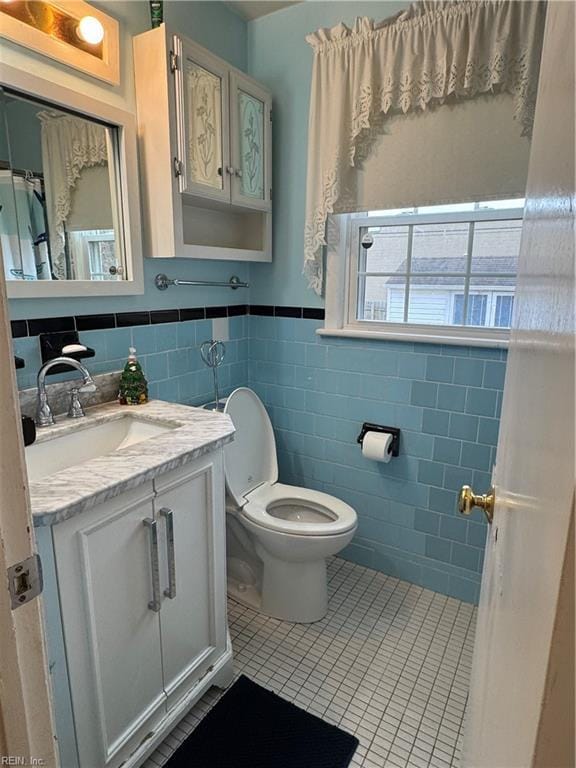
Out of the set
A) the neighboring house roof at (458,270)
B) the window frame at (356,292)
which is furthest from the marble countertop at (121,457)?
the neighboring house roof at (458,270)

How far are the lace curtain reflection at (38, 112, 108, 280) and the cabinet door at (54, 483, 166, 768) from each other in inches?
33.2

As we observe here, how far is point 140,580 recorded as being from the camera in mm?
1172

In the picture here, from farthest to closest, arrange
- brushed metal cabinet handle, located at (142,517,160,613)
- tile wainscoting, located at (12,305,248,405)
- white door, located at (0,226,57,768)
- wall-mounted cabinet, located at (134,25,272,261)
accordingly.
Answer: wall-mounted cabinet, located at (134,25,272,261)
tile wainscoting, located at (12,305,248,405)
brushed metal cabinet handle, located at (142,517,160,613)
white door, located at (0,226,57,768)

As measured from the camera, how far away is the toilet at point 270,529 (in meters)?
1.71

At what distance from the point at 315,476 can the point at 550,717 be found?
2000mm

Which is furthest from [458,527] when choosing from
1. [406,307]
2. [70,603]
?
[70,603]

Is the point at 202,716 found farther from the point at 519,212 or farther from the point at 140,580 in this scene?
the point at 519,212

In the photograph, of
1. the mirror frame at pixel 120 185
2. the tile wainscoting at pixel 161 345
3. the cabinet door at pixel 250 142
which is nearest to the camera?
the mirror frame at pixel 120 185

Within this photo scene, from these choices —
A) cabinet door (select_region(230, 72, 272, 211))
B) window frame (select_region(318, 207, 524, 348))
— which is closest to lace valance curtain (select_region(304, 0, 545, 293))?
window frame (select_region(318, 207, 524, 348))

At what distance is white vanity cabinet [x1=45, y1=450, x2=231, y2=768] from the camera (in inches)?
40.1

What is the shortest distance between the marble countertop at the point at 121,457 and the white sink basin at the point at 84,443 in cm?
2

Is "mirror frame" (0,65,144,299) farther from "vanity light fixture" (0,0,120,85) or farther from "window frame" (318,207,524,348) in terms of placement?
"window frame" (318,207,524,348)

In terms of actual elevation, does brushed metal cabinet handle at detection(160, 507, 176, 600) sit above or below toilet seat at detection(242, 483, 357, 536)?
above

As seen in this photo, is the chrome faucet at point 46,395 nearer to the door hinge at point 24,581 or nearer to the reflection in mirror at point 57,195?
the reflection in mirror at point 57,195
